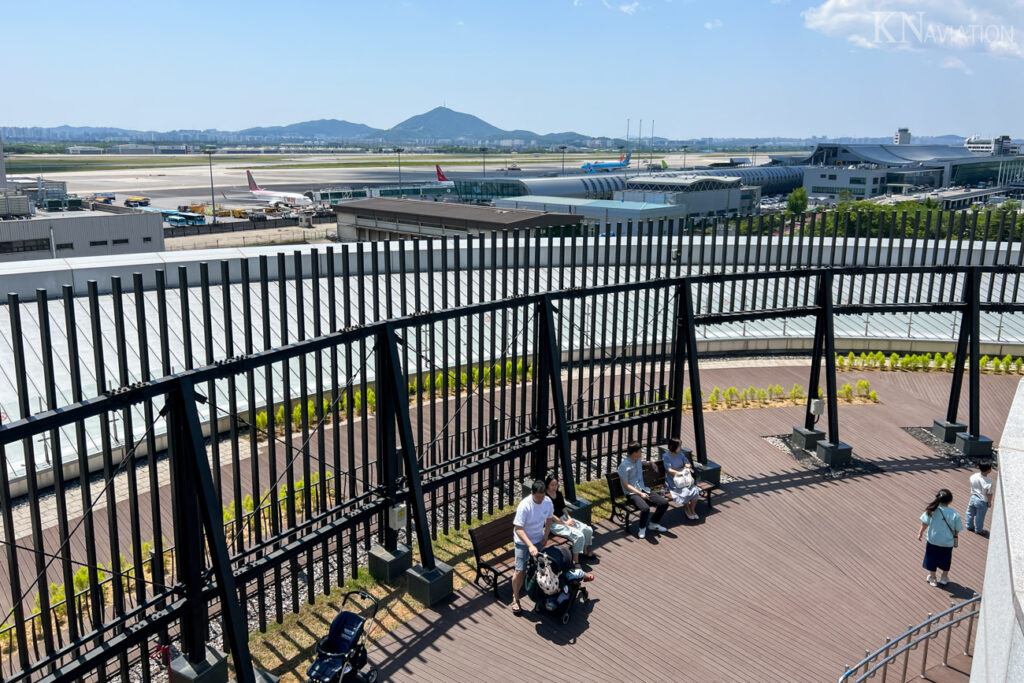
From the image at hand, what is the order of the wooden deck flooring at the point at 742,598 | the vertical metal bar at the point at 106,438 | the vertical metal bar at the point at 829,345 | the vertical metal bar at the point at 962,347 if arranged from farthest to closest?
the vertical metal bar at the point at 962,347 → the vertical metal bar at the point at 829,345 → the wooden deck flooring at the point at 742,598 → the vertical metal bar at the point at 106,438

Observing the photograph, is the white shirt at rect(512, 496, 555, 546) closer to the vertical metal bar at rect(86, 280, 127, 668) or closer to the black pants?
the black pants

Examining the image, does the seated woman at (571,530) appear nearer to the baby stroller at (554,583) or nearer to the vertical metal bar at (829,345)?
the baby stroller at (554,583)

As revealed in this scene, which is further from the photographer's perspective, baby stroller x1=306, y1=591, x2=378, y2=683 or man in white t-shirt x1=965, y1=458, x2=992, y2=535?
man in white t-shirt x1=965, y1=458, x2=992, y2=535

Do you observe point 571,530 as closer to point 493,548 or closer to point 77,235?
point 493,548

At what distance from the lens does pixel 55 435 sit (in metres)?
6.48

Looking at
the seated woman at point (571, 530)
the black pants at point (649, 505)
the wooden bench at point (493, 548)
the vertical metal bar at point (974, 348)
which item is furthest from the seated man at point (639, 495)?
the vertical metal bar at point (974, 348)

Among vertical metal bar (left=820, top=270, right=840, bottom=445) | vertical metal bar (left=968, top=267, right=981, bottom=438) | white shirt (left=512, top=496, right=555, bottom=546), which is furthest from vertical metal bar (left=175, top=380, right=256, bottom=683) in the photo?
vertical metal bar (left=968, top=267, right=981, bottom=438)

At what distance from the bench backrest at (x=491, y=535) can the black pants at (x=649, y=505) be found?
2088 millimetres

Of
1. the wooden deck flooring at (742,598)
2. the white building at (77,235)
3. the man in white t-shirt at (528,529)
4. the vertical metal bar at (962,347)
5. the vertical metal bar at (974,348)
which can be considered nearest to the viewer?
the wooden deck flooring at (742,598)

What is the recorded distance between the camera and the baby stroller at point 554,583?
9.06 metres

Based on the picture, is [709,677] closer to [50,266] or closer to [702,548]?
[702,548]

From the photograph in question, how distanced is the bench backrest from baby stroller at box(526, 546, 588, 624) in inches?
32.6

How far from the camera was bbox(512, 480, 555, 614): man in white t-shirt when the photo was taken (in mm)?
9398

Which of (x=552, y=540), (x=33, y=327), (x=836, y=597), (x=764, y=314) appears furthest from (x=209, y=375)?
(x=33, y=327)
